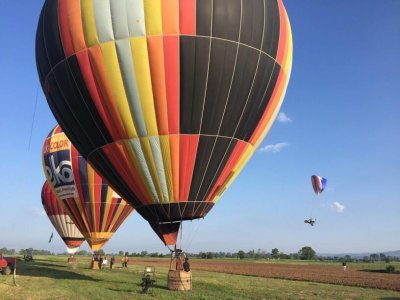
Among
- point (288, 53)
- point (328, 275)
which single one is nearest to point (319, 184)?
point (328, 275)

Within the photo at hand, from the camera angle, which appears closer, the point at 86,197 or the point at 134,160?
the point at 134,160

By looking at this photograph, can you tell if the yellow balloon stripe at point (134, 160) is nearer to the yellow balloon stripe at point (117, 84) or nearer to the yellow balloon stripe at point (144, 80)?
the yellow balloon stripe at point (117, 84)

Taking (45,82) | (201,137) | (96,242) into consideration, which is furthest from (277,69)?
(96,242)

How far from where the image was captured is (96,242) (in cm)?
3009

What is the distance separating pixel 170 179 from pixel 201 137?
2.03 meters

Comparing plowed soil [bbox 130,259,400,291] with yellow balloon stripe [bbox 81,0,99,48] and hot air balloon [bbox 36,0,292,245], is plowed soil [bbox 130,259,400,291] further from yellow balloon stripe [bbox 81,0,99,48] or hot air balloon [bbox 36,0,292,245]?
yellow balloon stripe [bbox 81,0,99,48]

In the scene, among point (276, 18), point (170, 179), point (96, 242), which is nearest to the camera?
point (170, 179)

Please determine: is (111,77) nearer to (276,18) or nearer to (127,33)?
(127,33)

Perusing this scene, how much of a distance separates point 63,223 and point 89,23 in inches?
1143

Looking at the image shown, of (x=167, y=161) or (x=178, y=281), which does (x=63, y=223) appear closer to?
(x=178, y=281)

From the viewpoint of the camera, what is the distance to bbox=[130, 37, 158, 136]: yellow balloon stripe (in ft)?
49.8

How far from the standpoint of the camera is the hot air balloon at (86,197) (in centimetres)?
3023

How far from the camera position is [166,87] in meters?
15.4

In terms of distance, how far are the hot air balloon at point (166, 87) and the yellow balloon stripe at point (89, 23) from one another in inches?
1.5
